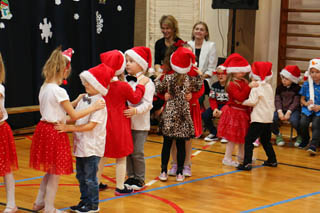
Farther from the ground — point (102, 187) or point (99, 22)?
point (99, 22)

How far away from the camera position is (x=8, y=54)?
6574mm

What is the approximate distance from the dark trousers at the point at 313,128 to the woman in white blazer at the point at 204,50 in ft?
4.17

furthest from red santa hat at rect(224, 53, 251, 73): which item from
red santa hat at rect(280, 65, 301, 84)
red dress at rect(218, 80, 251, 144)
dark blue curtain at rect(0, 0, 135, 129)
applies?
dark blue curtain at rect(0, 0, 135, 129)

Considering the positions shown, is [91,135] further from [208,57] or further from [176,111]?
[208,57]

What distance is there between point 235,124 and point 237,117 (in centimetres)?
7

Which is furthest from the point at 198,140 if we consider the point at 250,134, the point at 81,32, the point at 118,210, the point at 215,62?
the point at 118,210

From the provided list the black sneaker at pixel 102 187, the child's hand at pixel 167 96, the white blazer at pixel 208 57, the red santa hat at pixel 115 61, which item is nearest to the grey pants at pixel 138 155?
the black sneaker at pixel 102 187

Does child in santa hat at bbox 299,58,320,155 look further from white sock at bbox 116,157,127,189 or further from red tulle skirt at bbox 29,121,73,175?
red tulle skirt at bbox 29,121,73,175

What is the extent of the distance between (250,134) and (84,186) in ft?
6.63

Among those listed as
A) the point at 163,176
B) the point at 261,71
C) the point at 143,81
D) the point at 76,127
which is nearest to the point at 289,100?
the point at 261,71

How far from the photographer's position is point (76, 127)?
3.55 m

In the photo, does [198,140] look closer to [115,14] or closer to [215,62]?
[215,62]

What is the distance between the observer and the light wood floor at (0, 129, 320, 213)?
3980 mm

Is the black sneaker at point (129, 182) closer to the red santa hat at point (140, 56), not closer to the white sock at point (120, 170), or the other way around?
the white sock at point (120, 170)
